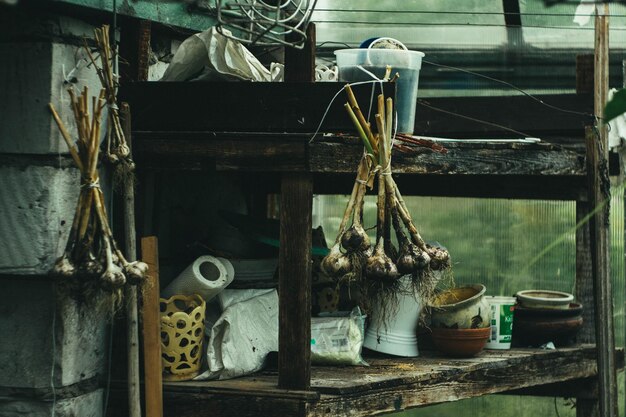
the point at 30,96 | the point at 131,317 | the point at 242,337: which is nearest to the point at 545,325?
the point at 242,337

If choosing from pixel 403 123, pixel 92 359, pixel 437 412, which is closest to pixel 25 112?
pixel 92 359

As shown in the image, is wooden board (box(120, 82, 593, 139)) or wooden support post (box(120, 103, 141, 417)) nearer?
wooden support post (box(120, 103, 141, 417))

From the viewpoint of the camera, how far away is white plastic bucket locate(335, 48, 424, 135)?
4617 millimetres

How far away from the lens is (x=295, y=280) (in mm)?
4266

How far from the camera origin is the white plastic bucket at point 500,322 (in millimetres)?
5715

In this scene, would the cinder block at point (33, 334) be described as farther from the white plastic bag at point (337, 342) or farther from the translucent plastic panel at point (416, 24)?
the translucent plastic panel at point (416, 24)

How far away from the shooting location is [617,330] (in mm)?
7938

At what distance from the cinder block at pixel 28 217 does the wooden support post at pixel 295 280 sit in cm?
102

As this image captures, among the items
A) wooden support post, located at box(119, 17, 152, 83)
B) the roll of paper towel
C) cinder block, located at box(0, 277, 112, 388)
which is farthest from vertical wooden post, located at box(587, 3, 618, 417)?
cinder block, located at box(0, 277, 112, 388)

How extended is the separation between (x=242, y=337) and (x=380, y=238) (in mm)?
1149

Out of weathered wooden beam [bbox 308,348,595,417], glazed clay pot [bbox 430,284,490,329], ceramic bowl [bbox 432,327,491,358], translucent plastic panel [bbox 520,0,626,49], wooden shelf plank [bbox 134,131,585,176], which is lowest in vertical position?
weathered wooden beam [bbox 308,348,595,417]

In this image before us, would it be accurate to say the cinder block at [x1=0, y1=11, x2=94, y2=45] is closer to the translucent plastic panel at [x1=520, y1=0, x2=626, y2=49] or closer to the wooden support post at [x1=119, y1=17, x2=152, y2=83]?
the wooden support post at [x1=119, y1=17, x2=152, y2=83]

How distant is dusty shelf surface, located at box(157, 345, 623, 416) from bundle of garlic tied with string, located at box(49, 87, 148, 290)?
92cm

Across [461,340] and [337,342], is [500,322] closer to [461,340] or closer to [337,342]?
[461,340]
